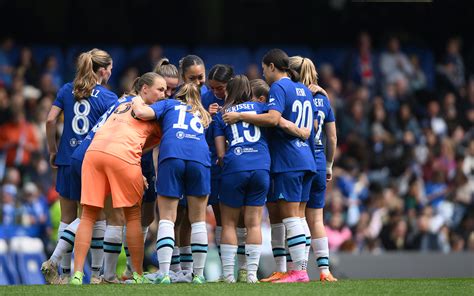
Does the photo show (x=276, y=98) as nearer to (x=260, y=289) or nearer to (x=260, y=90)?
(x=260, y=90)

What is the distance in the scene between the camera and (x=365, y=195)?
62.2 feet

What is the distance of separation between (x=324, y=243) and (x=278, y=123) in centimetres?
132

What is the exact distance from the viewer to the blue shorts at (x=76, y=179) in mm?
11016

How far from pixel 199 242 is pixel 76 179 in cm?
129

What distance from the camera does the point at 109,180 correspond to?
34.9 ft

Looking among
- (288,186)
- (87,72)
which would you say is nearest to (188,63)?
(87,72)

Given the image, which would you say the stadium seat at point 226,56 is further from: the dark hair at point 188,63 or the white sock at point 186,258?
the white sock at point 186,258

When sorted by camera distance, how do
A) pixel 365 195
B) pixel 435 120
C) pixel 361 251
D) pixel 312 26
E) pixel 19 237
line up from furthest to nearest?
1. pixel 312 26
2. pixel 435 120
3. pixel 365 195
4. pixel 361 251
5. pixel 19 237

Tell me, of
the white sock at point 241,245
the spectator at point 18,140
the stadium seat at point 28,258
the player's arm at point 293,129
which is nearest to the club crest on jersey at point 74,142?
the white sock at point 241,245

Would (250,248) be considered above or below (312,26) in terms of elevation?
below

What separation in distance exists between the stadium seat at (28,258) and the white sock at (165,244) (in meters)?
4.64

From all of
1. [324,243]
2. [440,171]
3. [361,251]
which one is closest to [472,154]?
[440,171]

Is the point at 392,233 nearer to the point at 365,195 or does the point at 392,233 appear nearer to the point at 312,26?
the point at 365,195

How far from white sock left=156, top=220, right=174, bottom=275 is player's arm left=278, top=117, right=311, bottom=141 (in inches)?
54.6
